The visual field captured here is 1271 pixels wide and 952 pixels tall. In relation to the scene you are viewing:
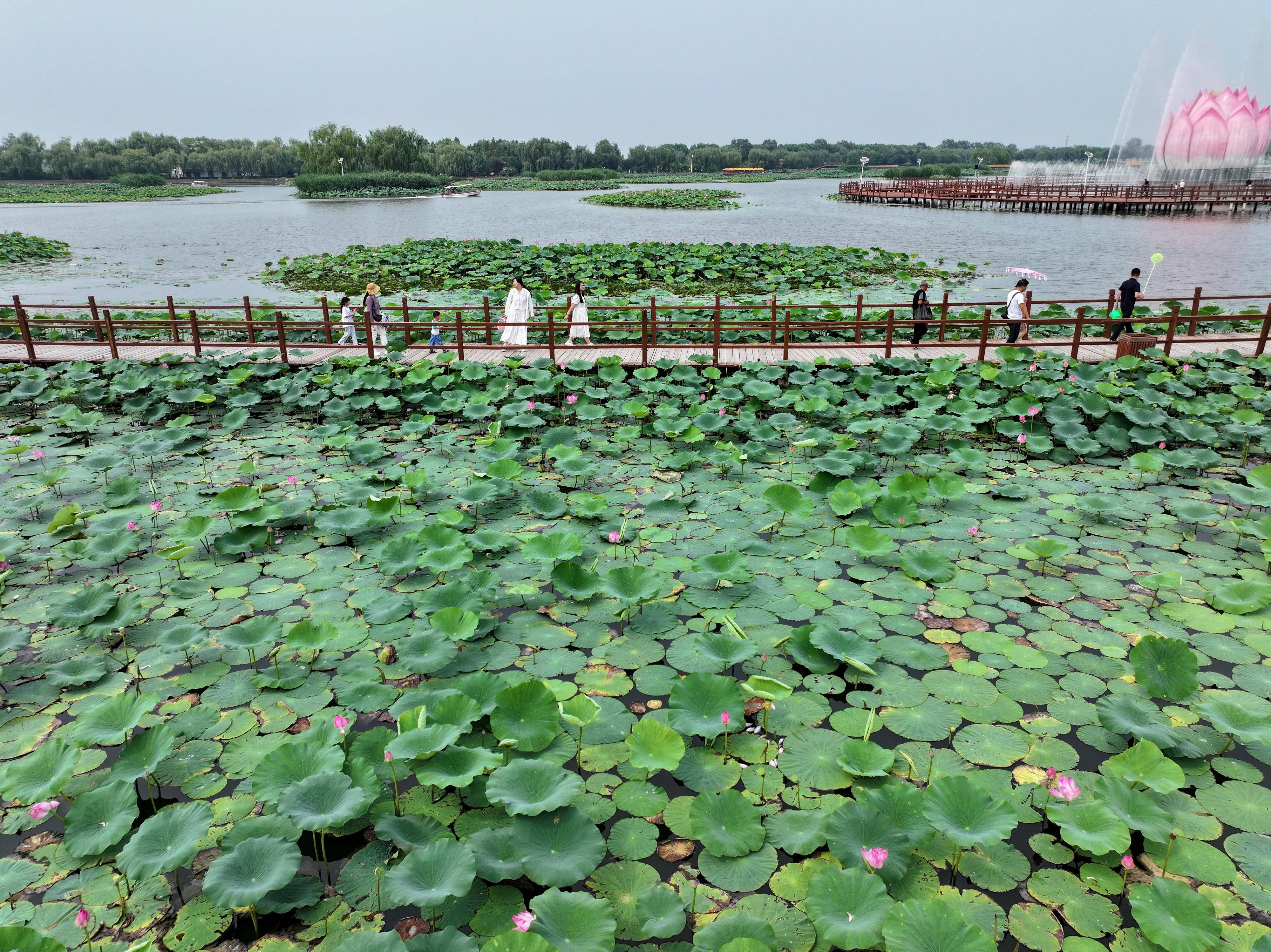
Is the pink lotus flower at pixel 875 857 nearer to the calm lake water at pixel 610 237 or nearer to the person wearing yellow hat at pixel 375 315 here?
the person wearing yellow hat at pixel 375 315

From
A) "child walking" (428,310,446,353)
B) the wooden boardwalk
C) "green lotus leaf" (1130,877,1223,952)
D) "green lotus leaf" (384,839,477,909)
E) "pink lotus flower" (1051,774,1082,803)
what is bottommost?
"green lotus leaf" (1130,877,1223,952)

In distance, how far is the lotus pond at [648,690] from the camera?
2475mm

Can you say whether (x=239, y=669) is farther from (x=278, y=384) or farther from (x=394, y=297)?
(x=394, y=297)

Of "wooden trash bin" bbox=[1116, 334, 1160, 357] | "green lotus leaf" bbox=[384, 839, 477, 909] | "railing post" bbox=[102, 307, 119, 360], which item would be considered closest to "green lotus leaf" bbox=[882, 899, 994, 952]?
"green lotus leaf" bbox=[384, 839, 477, 909]

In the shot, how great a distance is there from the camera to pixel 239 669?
3770 mm

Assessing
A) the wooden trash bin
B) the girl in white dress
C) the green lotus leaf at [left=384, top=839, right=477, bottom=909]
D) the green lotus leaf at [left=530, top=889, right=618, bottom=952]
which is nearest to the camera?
the green lotus leaf at [left=530, top=889, right=618, bottom=952]

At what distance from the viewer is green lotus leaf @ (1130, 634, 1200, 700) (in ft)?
11.0

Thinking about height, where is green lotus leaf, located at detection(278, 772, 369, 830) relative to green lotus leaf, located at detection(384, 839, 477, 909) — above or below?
above

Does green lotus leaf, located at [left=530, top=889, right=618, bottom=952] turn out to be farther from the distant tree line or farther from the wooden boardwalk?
the distant tree line

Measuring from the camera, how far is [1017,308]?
9508 mm

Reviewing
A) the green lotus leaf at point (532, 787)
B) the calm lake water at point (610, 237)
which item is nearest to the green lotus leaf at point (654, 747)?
A: the green lotus leaf at point (532, 787)

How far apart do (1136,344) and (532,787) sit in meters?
8.84

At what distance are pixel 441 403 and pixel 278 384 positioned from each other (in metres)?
2.09

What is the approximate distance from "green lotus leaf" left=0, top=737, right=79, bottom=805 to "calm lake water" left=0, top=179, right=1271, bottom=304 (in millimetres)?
15065
